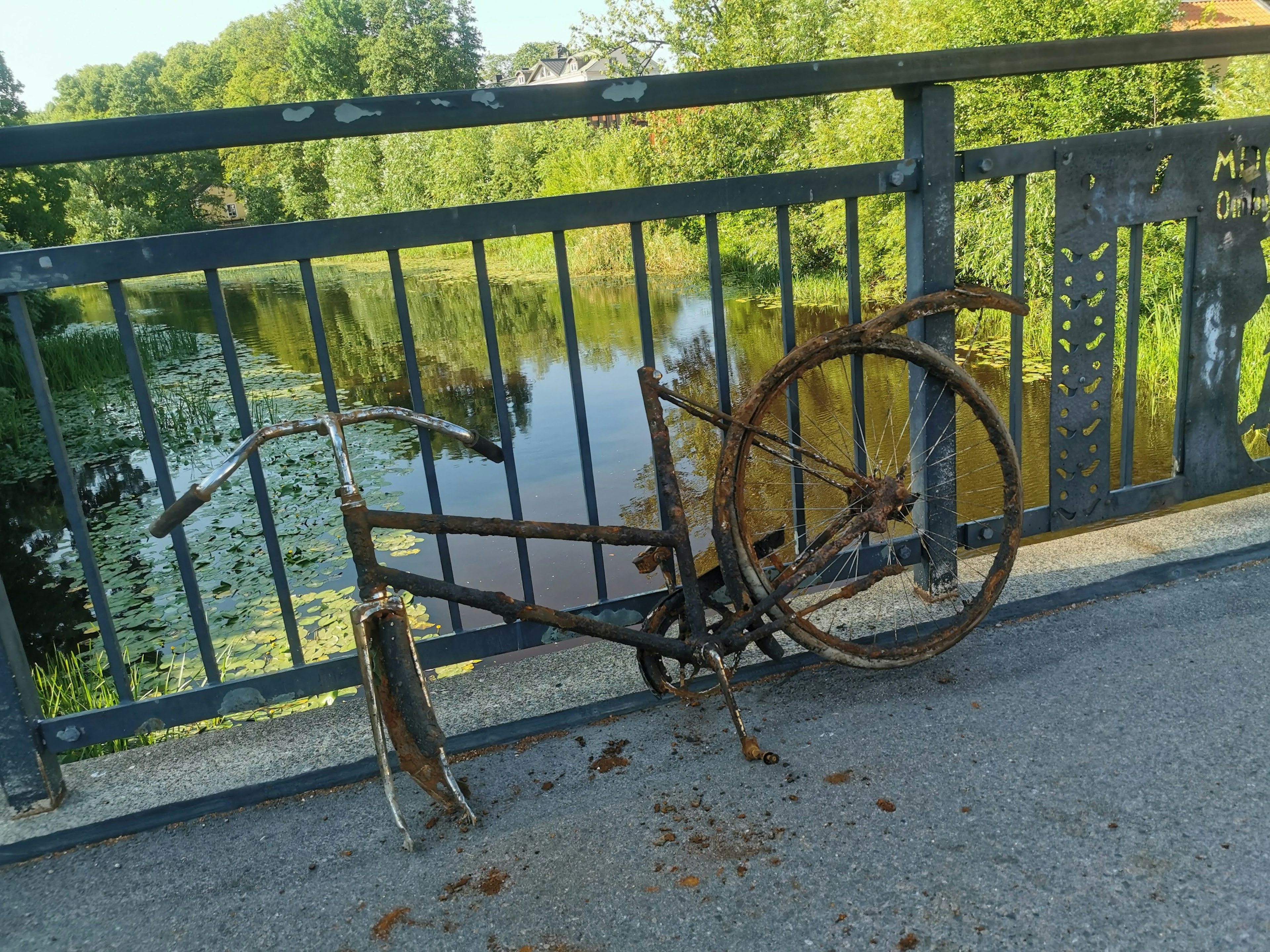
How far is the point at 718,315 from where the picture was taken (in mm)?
2529

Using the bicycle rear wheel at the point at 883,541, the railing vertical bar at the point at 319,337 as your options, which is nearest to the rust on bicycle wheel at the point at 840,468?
the bicycle rear wheel at the point at 883,541

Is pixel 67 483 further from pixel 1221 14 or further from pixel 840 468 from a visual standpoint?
pixel 1221 14

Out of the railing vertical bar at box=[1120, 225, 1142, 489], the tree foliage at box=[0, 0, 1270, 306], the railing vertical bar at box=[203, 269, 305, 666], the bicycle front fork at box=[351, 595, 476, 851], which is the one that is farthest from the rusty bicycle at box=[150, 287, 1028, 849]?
the tree foliage at box=[0, 0, 1270, 306]

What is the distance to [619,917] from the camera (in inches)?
68.3

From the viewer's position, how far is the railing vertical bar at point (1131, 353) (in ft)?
9.40

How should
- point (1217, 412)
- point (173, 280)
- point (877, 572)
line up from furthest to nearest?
point (173, 280) < point (1217, 412) < point (877, 572)

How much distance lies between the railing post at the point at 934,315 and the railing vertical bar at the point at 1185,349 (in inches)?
33.0

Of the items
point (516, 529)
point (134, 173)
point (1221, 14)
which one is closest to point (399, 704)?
point (516, 529)

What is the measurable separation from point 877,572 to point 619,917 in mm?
1116

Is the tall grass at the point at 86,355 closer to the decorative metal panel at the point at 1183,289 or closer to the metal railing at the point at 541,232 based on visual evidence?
the metal railing at the point at 541,232

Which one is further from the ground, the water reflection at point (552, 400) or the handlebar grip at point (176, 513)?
the handlebar grip at point (176, 513)

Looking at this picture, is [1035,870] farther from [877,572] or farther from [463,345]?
[463,345]

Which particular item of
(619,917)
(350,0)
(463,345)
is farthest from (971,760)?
(350,0)

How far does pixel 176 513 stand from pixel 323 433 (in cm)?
33
